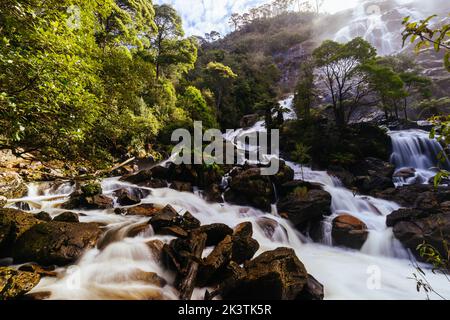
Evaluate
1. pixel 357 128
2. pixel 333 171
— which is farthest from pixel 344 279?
pixel 357 128

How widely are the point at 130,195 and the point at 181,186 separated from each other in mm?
2736

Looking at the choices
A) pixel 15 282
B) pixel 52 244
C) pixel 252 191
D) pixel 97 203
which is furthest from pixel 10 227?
pixel 252 191

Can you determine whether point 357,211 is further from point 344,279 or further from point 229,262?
point 229,262

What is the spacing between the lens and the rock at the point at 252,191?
10.9 m

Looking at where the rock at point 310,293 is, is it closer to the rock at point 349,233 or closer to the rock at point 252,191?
the rock at point 349,233

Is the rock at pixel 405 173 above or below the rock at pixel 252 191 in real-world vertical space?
above

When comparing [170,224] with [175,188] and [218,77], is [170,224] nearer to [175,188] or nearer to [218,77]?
[175,188]

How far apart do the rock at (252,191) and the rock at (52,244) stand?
22.4ft

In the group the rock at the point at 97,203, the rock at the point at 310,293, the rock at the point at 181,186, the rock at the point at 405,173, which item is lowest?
the rock at the point at 310,293

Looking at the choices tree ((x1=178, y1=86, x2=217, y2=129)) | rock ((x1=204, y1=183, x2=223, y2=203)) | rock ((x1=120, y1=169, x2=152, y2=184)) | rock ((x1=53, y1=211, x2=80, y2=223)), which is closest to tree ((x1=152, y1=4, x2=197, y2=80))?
tree ((x1=178, y1=86, x2=217, y2=129))

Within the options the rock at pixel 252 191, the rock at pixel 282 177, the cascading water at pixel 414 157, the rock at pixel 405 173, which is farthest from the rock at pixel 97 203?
the rock at pixel 405 173

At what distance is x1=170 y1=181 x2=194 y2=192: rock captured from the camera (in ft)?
37.6

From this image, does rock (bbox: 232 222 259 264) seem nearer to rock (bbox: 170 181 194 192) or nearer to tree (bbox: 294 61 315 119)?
rock (bbox: 170 181 194 192)

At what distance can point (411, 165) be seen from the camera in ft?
50.5
